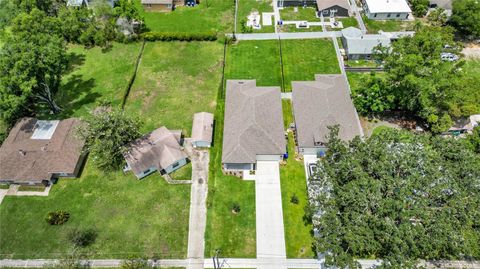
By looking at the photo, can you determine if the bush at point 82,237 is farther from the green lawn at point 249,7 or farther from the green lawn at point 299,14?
the green lawn at point 299,14

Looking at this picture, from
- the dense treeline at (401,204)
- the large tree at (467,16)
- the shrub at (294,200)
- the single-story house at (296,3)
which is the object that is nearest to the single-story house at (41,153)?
the shrub at (294,200)

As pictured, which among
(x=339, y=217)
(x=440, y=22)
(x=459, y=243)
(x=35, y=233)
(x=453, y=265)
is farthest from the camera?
(x=440, y=22)

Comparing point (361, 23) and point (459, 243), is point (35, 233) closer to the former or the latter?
point (459, 243)

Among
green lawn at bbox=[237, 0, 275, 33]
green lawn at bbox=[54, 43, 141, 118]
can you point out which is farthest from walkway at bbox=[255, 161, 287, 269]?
green lawn at bbox=[237, 0, 275, 33]

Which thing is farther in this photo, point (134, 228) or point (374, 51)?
point (374, 51)

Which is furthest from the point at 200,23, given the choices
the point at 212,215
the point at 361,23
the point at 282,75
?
the point at 212,215

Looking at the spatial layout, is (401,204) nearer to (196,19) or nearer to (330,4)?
(330,4)

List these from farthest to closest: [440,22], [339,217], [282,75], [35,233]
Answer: [440,22], [282,75], [35,233], [339,217]
